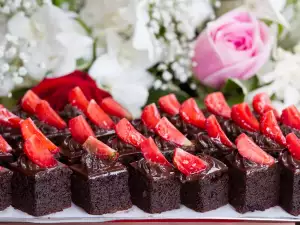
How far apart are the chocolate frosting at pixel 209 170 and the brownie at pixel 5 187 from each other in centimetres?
53

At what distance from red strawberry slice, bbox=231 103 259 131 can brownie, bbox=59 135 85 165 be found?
1.90 feet

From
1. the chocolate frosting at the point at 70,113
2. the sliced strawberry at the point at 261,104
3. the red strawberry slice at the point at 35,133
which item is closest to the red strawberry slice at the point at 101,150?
the red strawberry slice at the point at 35,133

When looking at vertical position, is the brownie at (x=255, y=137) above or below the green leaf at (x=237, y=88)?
above

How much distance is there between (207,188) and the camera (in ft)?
7.07

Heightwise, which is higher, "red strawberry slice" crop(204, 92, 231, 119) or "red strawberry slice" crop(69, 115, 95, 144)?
"red strawberry slice" crop(69, 115, 95, 144)

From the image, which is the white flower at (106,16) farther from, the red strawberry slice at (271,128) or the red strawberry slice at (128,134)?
the red strawberry slice at (271,128)

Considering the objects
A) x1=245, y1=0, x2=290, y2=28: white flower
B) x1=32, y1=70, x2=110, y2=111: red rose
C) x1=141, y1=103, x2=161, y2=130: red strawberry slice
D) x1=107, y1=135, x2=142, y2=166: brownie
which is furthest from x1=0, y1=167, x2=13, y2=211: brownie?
x1=245, y1=0, x2=290, y2=28: white flower

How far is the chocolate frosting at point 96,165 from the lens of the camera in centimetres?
214

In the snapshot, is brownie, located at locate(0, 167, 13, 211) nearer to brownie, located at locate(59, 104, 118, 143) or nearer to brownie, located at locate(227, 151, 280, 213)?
brownie, located at locate(59, 104, 118, 143)

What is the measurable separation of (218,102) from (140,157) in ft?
1.66

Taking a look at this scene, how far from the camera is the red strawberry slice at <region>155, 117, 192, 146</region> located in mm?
2334

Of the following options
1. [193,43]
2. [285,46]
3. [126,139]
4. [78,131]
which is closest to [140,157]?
[126,139]

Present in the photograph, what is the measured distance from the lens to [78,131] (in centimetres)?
234

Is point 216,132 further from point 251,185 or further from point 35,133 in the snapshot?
point 35,133
